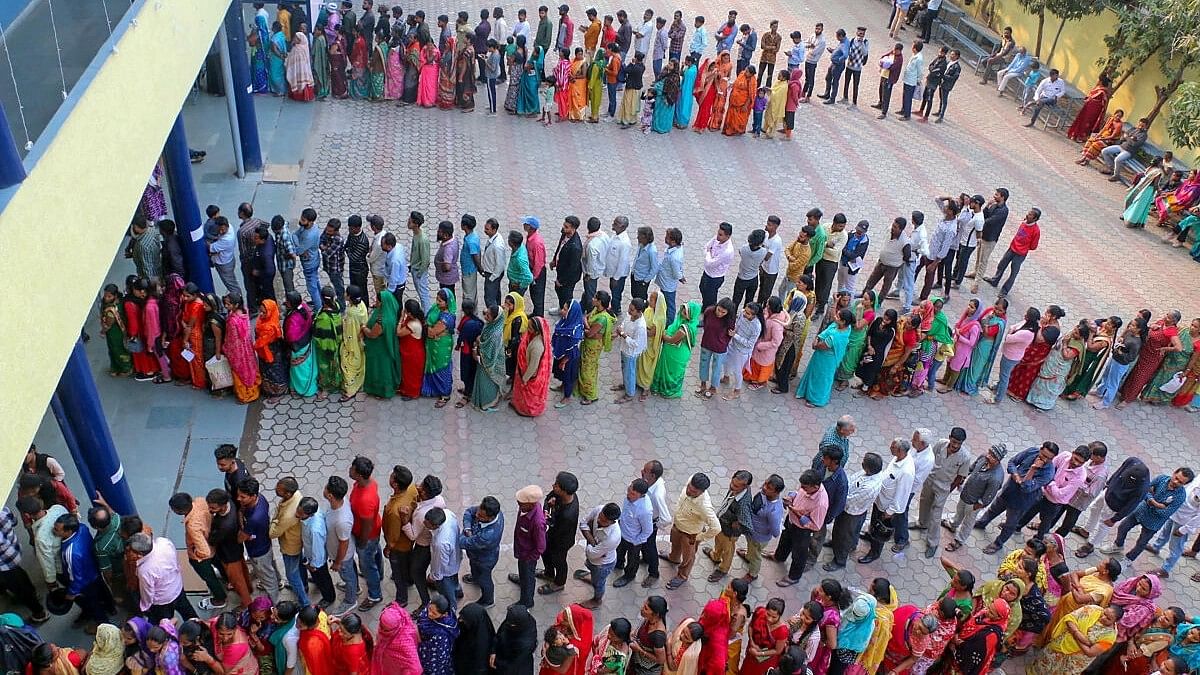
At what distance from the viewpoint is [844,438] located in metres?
7.54

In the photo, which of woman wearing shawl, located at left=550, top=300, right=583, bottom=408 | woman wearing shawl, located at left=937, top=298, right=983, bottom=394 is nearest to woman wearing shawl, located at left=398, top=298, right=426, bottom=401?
woman wearing shawl, located at left=550, top=300, right=583, bottom=408

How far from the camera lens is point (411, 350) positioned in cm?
865

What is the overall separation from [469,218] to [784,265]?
425cm

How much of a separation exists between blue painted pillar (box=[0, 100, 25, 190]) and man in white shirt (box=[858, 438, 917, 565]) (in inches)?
231

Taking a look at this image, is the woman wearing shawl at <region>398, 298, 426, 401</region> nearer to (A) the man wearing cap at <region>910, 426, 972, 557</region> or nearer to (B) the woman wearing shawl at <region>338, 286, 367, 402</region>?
(B) the woman wearing shawl at <region>338, 286, 367, 402</region>

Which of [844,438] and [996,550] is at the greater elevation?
[844,438]

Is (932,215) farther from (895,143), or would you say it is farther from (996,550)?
(996,550)

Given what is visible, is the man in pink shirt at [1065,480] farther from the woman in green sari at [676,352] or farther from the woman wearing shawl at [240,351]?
the woman wearing shawl at [240,351]

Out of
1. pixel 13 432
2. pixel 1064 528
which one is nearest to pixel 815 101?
pixel 1064 528

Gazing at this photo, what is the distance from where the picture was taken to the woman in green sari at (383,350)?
8492 mm

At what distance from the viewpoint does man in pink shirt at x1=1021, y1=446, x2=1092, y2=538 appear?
761cm

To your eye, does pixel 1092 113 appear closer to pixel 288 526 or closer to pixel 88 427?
pixel 288 526

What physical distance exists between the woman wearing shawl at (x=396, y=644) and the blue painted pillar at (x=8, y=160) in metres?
2.97

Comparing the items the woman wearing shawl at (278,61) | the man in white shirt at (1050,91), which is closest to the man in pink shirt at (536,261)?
the woman wearing shawl at (278,61)
